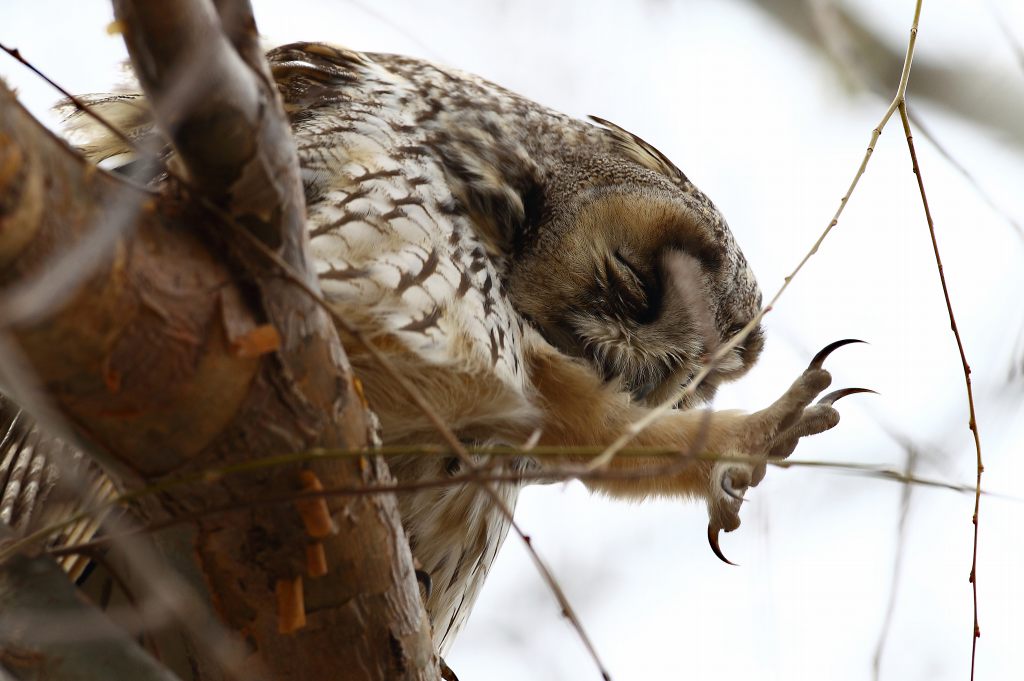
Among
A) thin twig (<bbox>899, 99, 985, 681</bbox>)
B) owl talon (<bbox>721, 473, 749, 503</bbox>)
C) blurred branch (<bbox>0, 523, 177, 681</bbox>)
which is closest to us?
blurred branch (<bbox>0, 523, 177, 681</bbox>)

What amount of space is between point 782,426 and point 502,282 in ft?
2.19

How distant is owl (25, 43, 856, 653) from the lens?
1.73 metres

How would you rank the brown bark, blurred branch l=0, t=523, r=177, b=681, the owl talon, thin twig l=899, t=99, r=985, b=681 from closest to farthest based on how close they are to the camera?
the brown bark → blurred branch l=0, t=523, r=177, b=681 → thin twig l=899, t=99, r=985, b=681 → the owl talon

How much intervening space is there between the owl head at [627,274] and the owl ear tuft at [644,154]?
66 mm

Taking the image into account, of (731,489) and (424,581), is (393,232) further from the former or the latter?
(731,489)

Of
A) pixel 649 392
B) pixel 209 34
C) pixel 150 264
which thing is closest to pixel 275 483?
pixel 150 264

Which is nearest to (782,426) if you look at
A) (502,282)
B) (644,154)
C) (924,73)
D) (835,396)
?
(835,396)

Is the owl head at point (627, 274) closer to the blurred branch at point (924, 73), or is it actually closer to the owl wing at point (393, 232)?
the owl wing at point (393, 232)

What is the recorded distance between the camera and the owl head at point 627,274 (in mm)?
2201

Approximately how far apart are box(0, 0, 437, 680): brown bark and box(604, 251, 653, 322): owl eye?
111 centimetres

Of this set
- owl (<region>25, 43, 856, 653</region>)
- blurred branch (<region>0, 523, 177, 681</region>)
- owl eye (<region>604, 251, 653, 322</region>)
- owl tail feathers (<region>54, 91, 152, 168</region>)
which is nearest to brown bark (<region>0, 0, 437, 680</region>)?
blurred branch (<region>0, 523, 177, 681</region>)

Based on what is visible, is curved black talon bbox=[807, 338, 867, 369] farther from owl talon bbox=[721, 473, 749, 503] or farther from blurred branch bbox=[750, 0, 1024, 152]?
blurred branch bbox=[750, 0, 1024, 152]

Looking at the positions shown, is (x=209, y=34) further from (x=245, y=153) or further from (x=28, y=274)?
(x=28, y=274)

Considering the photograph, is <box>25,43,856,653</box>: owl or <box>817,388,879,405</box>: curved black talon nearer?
<box>25,43,856,653</box>: owl
